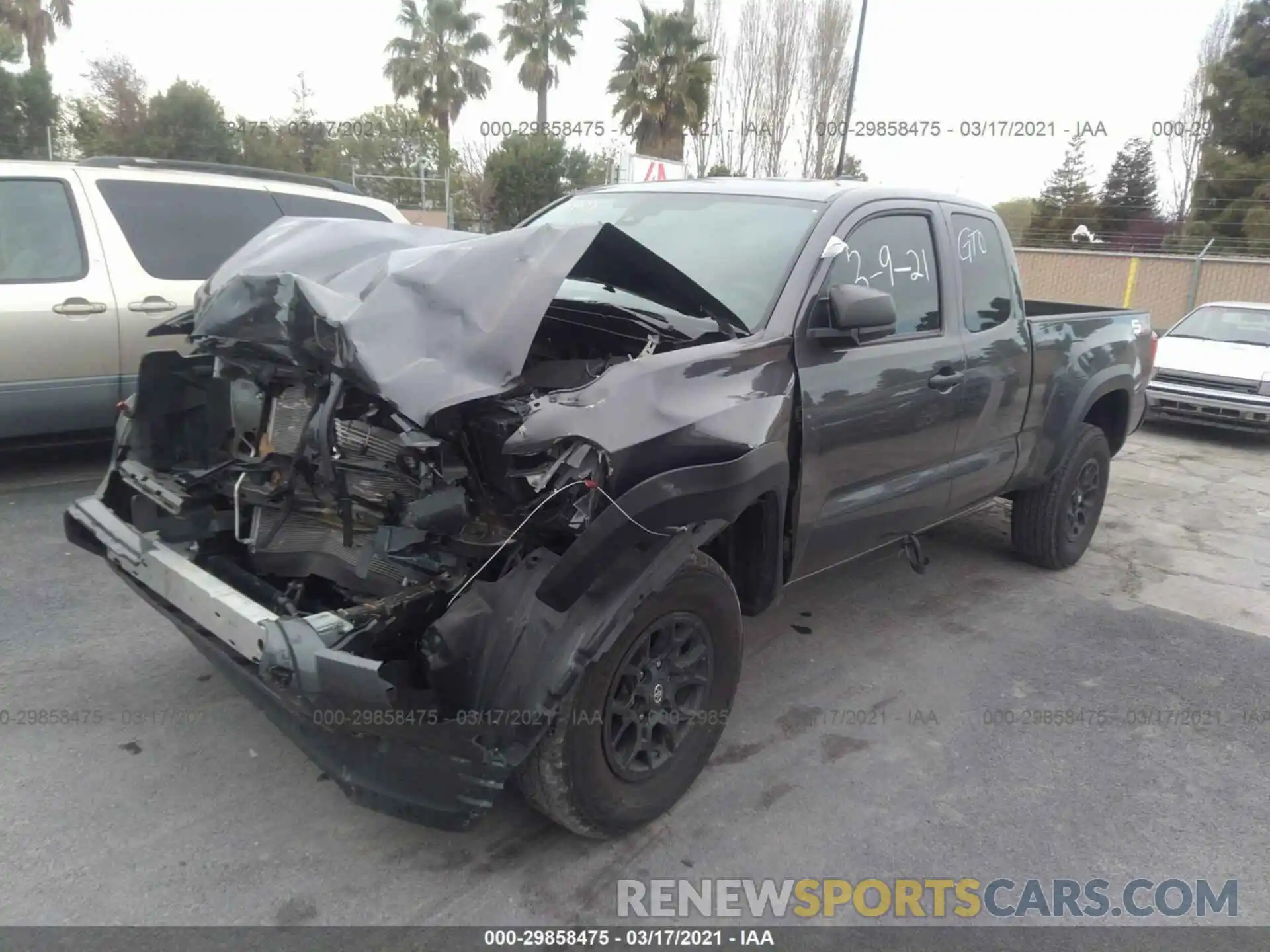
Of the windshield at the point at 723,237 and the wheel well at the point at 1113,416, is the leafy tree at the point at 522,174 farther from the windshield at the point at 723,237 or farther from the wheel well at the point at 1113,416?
the windshield at the point at 723,237

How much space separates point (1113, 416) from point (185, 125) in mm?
24711

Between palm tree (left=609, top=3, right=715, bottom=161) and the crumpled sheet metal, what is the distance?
23.4m

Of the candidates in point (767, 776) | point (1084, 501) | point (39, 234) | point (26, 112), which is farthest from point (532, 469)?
point (26, 112)

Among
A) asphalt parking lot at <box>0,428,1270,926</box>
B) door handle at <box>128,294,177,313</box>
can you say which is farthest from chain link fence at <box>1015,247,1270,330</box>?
door handle at <box>128,294,177,313</box>

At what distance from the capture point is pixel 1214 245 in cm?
2638

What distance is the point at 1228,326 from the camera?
10992 millimetres

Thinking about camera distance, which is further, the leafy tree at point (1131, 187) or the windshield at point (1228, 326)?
the leafy tree at point (1131, 187)

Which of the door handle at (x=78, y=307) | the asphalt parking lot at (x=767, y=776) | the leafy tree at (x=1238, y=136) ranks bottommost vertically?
the asphalt parking lot at (x=767, y=776)

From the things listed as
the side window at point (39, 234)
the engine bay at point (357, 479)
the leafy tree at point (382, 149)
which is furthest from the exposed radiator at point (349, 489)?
the leafy tree at point (382, 149)

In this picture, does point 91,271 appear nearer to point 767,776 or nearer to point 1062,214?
point 767,776

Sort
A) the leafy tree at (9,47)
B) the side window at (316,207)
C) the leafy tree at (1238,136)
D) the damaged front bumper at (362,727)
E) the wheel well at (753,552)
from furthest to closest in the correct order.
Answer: the leafy tree at (1238,136)
the leafy tree at (9,47)
the side window at (316,207)
the wheel well at (753,552)
the damaged front bumper at (362,727)

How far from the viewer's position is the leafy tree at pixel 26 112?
2458 cm

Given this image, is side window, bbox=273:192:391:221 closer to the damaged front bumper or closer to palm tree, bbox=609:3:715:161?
the damaged front bumper

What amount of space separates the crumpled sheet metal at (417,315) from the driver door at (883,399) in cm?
105
